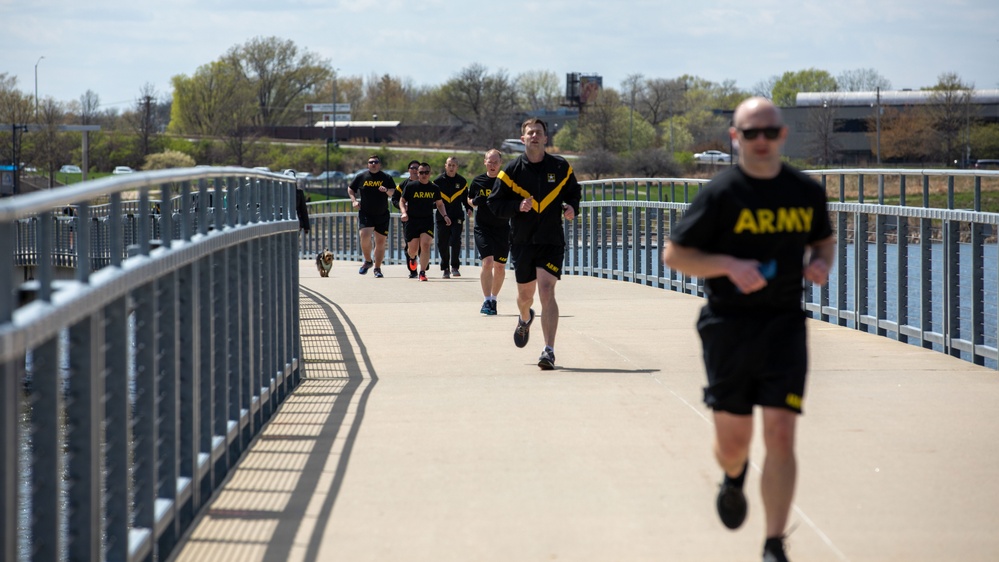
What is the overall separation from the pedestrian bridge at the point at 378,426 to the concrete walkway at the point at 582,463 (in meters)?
0.02

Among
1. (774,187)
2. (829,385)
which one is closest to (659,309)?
(829,385)

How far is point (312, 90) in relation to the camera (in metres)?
138

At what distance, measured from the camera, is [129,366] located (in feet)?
16.2

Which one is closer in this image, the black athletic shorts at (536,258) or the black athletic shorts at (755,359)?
the black athletic shorts at (755,359)

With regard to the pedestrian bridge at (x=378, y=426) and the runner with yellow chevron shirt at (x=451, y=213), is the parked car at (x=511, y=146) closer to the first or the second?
the runner with yellow chevron shirt at (x=451, y=213)

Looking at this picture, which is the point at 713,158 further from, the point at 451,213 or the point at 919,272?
the point at 919,272

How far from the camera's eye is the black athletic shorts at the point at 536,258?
998cm

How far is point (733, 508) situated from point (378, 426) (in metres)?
2.97

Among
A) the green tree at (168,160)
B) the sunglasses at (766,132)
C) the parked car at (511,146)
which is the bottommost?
the sunglasses at (766,132)

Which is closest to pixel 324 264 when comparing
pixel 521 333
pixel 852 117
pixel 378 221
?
pixel 378 221

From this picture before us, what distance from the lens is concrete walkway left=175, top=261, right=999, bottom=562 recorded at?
5133mm

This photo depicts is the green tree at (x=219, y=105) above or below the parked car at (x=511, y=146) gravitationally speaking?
above

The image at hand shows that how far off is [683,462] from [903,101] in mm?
116788

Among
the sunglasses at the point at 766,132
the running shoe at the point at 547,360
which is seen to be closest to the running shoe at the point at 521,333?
the running shoe at the point at 547,360
